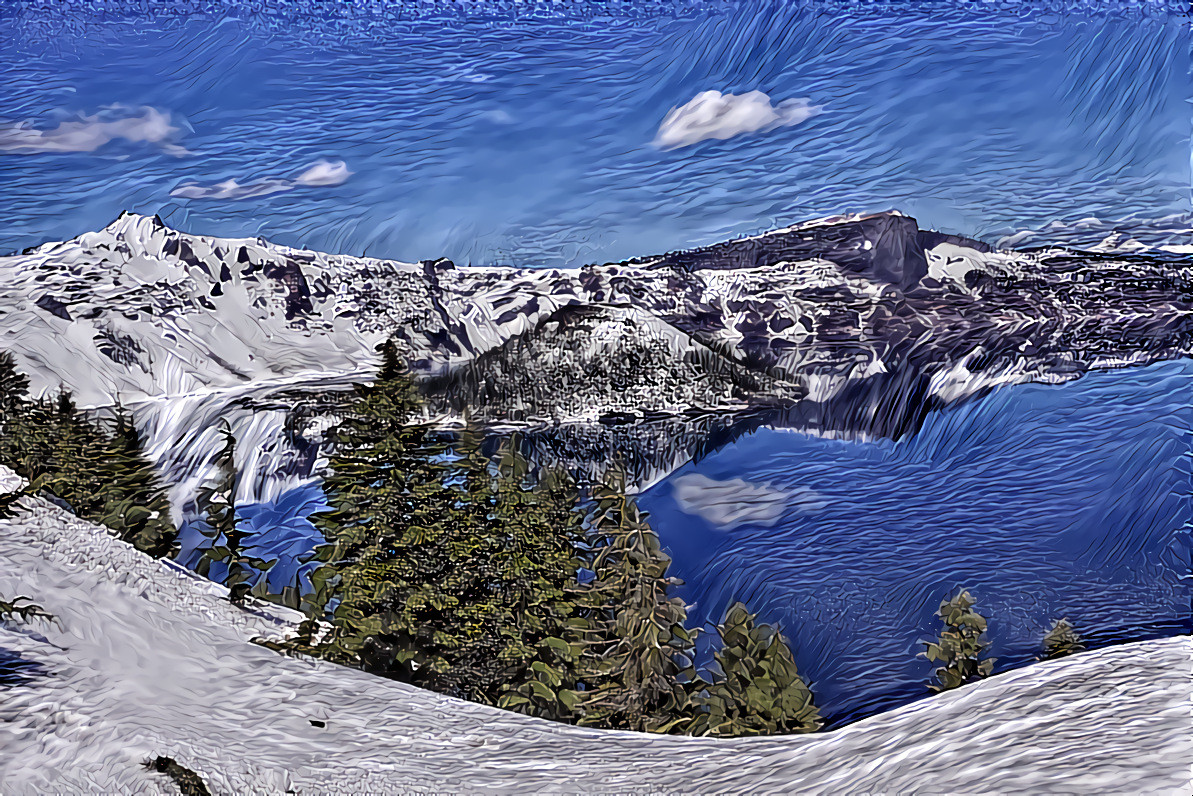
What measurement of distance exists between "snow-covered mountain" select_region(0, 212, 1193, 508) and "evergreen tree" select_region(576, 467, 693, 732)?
437 millimetres

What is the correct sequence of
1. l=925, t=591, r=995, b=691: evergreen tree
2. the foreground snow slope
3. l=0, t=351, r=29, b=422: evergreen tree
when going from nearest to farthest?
the foreground snow slope < l=925, t=591, r=995, b=691: evergreen tree < l=0, t=351, r=29, b=422: evergreen tree

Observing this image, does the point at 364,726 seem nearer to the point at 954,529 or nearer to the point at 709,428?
the point at 709,428

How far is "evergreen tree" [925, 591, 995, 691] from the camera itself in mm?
2342

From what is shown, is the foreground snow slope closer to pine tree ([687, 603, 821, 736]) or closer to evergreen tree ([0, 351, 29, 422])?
pine tree ([687, 603, 821, 736])

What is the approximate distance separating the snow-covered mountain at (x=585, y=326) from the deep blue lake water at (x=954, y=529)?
0.12 metres

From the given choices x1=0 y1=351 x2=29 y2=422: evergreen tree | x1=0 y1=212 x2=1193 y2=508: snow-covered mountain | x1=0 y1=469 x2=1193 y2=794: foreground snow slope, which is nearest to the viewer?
x1=0 y1=469 x2=1193 y2=794: foreground snow slope

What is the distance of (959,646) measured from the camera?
7.73 feet

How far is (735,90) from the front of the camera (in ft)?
8.18

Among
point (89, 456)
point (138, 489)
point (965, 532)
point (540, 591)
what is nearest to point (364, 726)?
point (540, 591)

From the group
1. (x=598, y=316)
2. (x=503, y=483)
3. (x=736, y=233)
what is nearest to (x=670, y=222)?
(x=736, y=233)

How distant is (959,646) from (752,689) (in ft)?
2.12

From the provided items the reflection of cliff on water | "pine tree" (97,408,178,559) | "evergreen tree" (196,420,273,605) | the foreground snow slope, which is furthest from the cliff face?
"pine tree" (97,408,178,559)

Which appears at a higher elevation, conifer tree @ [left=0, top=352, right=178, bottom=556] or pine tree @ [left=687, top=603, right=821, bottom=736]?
conifer tree @ [left=0, top=352, right=178, bottom=556]

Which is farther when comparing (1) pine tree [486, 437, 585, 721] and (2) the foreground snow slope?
(1) pine tree [486, 437, 585, 721]
